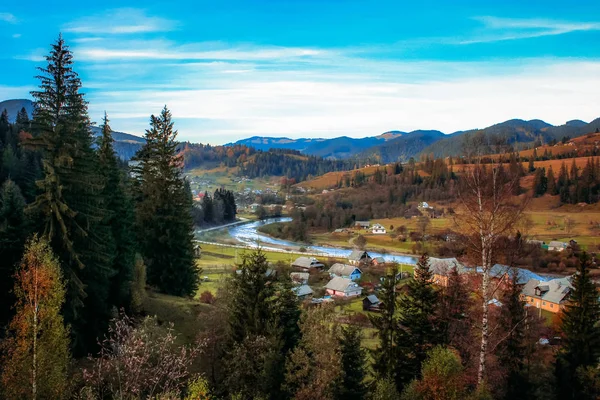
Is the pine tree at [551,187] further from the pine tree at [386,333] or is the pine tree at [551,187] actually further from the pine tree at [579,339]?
the pine tree at [386,333]

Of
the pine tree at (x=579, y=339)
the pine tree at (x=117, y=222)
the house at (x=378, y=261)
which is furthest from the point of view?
the house at (x=378, y=261)

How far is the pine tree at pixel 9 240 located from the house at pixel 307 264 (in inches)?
2017

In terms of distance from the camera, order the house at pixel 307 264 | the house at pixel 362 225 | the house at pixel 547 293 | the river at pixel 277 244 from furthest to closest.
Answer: the house at pixel 362 225
the river at pixel 277 244
the house at pixel 307 264
the house at pixel 547 293

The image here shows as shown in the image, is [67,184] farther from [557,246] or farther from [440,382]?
[557,246]

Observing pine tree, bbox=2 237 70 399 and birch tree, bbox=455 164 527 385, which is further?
birch tree, bbox=455 164 527 385

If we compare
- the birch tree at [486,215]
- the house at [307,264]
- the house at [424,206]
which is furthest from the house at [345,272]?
the house at [424,206]

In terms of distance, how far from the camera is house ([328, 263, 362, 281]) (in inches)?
2515

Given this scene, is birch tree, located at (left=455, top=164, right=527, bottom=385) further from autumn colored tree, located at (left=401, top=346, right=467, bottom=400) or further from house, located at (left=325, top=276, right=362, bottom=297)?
house, located at (left=325, top=276, right=362, bottom=297)

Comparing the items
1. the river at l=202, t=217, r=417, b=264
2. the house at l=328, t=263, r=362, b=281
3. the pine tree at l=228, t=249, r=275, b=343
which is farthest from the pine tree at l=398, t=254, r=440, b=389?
the river at l=202, t=217, r=417, b=264

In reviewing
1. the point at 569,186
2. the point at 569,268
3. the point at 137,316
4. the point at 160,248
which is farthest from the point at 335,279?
the point at 569,186

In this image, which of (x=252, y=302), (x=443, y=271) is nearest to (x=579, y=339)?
(x=252, y=302)

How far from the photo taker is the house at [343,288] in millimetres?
54900

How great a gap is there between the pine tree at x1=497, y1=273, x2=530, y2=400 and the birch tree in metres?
7.20

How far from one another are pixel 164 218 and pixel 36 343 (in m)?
19.2
